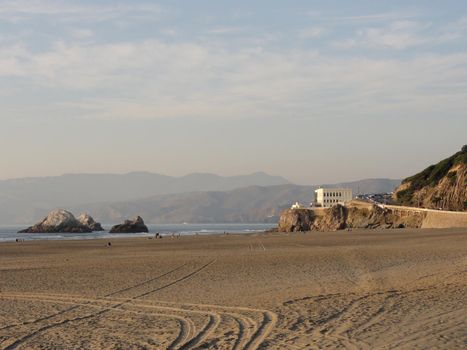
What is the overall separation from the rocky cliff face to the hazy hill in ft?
18.4

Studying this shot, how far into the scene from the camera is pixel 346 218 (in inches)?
3868

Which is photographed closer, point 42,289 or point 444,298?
point 444,298

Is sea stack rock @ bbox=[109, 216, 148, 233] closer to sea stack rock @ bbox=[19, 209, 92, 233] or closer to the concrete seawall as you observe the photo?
sea stack rock @ bbox=[19, 209, 92, 233]

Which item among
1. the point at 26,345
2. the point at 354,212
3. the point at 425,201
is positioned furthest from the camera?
the point at 354,212

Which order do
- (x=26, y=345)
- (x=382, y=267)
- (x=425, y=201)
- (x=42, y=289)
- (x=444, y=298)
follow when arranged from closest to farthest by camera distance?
(x=26, y=345), (x=444, y=298), (x=42, y=289), (x=382, y=267), (x=425, y=201)

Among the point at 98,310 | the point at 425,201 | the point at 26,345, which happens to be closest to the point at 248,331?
the point at 26,345

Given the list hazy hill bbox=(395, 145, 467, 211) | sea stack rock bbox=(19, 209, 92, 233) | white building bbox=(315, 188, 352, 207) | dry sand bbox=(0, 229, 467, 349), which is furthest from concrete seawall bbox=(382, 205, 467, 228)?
sea stack rock bbox=(19, 209, 92, 233)

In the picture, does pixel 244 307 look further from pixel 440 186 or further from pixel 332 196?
pixel 332 196

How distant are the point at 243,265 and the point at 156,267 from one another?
3.63 m

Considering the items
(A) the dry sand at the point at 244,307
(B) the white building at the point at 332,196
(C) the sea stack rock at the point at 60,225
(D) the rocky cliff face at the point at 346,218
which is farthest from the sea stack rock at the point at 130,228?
(A) the dry sand at the point at 244,307

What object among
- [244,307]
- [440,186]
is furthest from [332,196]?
[244,307]

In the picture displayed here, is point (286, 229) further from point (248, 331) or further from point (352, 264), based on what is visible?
point (248, 331)

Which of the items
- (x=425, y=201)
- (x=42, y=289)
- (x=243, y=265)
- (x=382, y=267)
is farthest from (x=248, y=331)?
(x=425, y=201)

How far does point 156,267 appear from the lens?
26.3m
